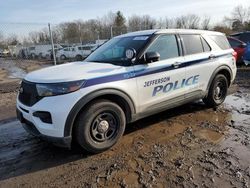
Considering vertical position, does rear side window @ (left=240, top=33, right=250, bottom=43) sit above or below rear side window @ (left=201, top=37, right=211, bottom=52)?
below

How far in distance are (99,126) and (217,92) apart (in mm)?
3235

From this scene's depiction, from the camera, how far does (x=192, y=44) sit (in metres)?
5.54

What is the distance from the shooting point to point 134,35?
5246 mm

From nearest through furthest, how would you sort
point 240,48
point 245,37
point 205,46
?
1. point 205,46
2. point 240,48
3. point 245,37

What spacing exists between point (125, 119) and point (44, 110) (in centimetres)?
131

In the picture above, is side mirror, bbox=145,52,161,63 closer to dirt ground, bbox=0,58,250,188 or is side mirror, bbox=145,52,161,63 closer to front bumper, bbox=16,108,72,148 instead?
dirt ground, bbox=0,58,250,188

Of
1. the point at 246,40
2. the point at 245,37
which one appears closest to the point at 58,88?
the point at 246,40

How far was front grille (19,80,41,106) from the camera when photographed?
3.97 m

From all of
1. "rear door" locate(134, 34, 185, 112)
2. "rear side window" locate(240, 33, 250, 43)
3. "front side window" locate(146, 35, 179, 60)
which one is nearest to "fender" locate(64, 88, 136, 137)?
"rear door" locate(134, 34, 185, 112)

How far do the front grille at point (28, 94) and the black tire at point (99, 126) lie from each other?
68 centimetres

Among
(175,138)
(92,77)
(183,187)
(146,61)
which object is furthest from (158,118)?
(183,187)

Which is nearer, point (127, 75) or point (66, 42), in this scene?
point (127, 75)

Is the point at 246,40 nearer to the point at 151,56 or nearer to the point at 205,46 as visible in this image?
the point at 205,46

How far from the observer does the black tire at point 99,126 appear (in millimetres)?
3998
